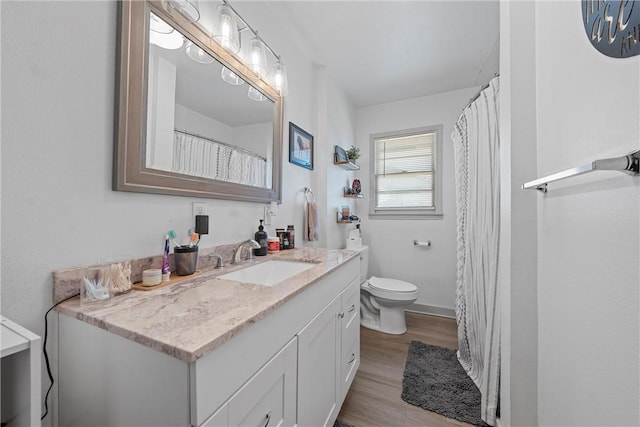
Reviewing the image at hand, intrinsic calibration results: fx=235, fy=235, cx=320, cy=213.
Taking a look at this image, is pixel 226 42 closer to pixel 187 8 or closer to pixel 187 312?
pixel 187 8

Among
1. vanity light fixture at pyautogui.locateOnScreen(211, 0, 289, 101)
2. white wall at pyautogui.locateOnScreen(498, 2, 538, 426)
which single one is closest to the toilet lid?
white wall at pyautogui.locateOnScreen(498, 2, 538, 426)

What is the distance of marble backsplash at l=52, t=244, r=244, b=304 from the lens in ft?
2.21

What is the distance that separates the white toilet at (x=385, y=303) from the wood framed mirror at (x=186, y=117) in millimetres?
1442

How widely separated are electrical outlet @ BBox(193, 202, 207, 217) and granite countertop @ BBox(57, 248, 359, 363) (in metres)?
0.34

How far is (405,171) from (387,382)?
2.22 metres

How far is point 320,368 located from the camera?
101 cm

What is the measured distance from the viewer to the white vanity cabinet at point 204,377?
0.47 metres

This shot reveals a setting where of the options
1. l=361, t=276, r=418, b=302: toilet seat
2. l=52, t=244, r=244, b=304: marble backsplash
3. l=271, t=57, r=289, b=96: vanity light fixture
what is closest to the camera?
l=52, t=244, r=244, b=304: marble backsplash

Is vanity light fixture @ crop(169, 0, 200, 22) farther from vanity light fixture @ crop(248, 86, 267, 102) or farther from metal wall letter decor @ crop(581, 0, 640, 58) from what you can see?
metal wall letter decor @ crop(581, 0, 640, 58)

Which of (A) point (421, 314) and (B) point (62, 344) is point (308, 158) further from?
(A) point (421, 314)

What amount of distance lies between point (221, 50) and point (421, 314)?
3042 millimetres

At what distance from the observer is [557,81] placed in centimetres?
87

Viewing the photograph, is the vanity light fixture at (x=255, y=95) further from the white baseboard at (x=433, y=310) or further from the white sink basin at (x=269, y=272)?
the white baseboard at (x=433, y=310)

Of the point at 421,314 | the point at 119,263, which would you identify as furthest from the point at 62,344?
the point at 421,314
